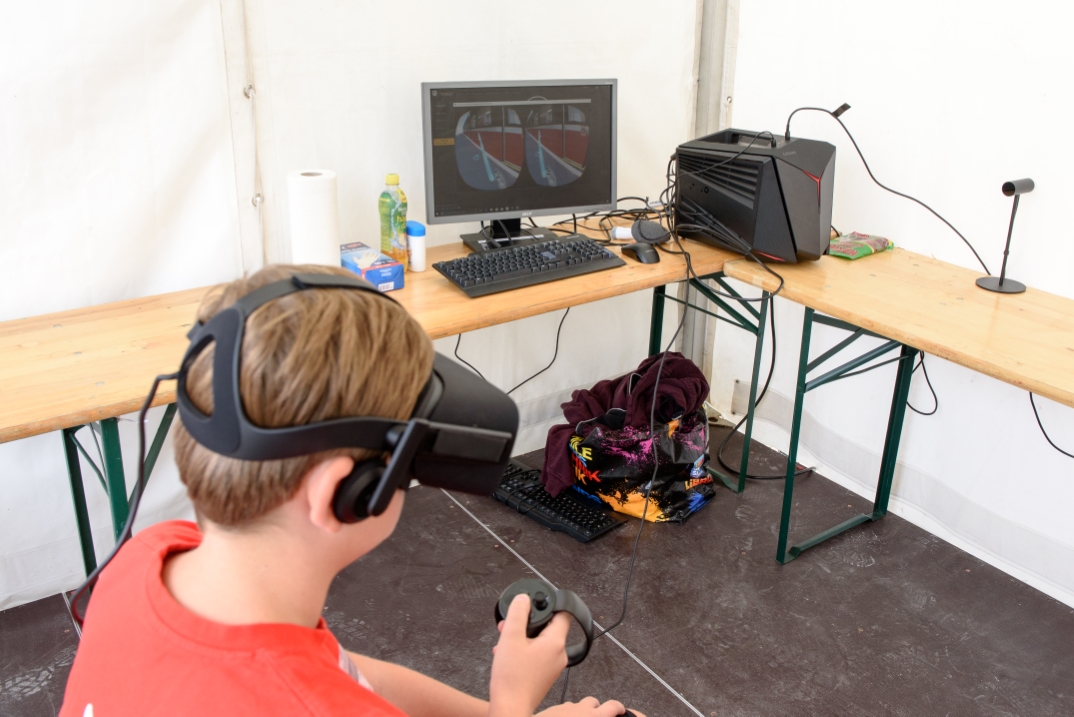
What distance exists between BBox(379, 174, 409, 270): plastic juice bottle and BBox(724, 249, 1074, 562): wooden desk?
898 mm

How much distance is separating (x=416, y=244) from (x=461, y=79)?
0.56 meters

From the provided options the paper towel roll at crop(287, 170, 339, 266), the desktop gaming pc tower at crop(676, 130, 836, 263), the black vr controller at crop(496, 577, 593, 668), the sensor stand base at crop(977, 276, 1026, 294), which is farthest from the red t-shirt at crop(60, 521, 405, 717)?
the sensor stand base at crop(977, 276, 1026, 294)

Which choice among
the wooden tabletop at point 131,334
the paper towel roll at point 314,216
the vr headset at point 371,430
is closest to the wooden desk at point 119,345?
the wooden tabletop at point 131,334

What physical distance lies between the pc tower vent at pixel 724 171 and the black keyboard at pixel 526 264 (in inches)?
14.4

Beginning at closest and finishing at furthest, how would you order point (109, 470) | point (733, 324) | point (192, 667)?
point (192, 667)
point (109, 470)
point (733, 324)

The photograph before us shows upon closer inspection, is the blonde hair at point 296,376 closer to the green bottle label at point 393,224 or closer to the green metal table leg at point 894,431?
the green bottle label at point 393,224

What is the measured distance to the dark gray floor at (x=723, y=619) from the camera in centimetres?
202

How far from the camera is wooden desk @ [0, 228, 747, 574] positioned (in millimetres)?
1557

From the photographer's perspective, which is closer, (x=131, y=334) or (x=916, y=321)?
(x=131, y=334)

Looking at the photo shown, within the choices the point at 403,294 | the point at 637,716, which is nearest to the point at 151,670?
the point at 637,716

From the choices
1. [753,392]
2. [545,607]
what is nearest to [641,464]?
[753,392]

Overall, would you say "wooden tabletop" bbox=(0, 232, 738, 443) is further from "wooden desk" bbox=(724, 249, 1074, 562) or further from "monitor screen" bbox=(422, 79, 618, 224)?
"wooden desk" bbox=(724, 249, 1074, 562)

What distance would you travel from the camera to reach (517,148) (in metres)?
2.45

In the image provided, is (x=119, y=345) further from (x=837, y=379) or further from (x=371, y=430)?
(x=837, y=379)
